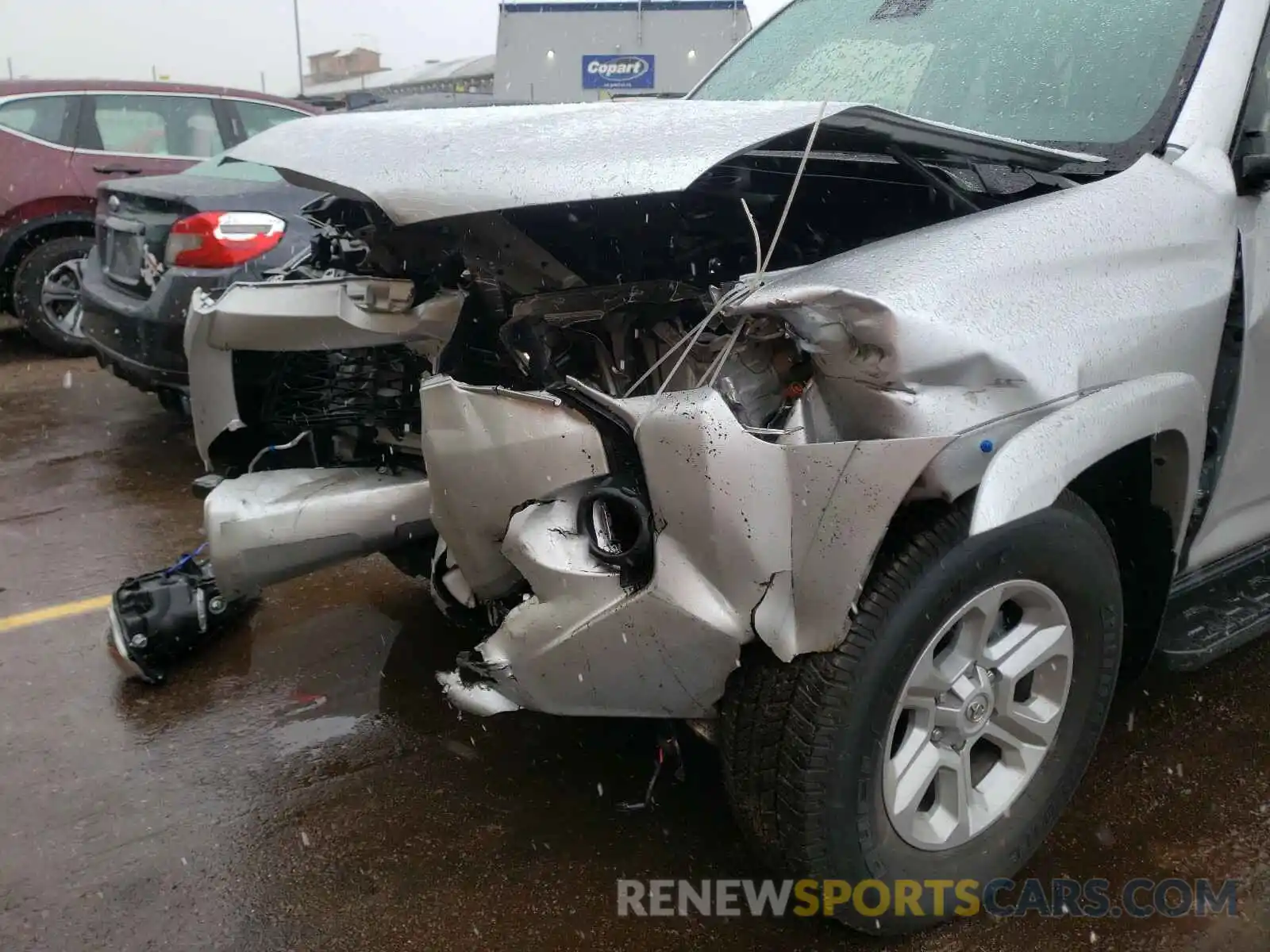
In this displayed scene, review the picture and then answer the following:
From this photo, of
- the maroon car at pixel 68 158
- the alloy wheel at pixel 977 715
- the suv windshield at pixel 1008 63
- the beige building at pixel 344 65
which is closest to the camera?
the alloy wheel at pixel 977 715

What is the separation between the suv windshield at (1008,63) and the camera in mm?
2549

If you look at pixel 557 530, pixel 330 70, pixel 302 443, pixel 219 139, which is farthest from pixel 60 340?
pixel 330 70

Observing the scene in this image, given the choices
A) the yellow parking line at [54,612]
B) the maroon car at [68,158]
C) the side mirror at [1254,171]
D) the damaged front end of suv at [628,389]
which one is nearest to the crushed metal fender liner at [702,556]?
the damaged front end of suv at [628,389]

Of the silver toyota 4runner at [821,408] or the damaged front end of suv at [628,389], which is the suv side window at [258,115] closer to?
the silver toyota 4runner at [821,408]

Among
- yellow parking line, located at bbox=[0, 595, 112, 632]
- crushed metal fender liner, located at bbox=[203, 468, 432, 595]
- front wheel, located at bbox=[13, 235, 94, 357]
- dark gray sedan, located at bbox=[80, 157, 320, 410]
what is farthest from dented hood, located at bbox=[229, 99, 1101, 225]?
front wheel, located at bbox=[13, 235, 94, 357]

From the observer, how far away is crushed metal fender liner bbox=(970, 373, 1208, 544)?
5.70 feet

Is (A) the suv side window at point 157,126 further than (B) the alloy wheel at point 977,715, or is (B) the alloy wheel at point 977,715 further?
(A) the suv side window at point 157,126

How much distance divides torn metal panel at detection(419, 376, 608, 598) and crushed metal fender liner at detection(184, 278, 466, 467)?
421mm

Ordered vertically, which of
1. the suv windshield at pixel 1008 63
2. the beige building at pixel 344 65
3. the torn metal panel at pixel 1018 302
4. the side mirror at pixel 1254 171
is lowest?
the beige building at pixel 344 65

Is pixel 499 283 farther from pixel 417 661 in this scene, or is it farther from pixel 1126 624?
pixel 1126 624

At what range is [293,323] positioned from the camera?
248 cm

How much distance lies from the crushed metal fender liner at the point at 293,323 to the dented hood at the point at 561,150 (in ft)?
0.94

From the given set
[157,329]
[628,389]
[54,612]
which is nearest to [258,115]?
[157,329]

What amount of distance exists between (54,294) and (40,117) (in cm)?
126
